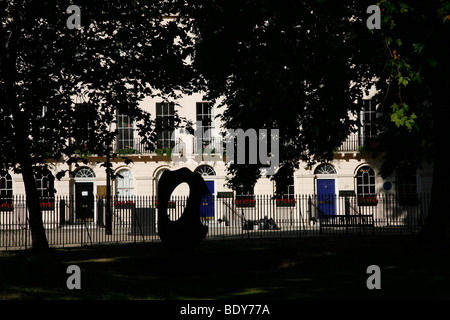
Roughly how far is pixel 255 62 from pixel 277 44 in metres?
0.94

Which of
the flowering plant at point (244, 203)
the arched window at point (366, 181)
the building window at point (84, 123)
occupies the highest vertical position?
the building window at point (84, 123)

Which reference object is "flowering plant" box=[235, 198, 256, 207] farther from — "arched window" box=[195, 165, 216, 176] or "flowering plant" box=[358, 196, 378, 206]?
"flowering plant" box=[358, 196, 378, 206]

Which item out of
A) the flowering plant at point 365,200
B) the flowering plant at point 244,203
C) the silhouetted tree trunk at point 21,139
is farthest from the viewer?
the flowering plant at point 244,203

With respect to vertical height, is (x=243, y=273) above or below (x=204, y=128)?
below

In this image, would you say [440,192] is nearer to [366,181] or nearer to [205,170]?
[366,181]

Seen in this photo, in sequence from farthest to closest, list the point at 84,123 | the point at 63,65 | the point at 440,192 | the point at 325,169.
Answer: the point at 325,169
the point at 84,123
the point at 440,192
the point at 63,65

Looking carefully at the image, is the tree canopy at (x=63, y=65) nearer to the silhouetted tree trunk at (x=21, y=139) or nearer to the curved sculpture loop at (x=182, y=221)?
the silhouetted tree trunk at (x=21, y=139)

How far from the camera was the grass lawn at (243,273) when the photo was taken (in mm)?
9391

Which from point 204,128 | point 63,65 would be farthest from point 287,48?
point 204,128

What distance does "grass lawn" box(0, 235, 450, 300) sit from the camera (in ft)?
30.8

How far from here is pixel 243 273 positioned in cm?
1285

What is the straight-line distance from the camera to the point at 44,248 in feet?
51.5

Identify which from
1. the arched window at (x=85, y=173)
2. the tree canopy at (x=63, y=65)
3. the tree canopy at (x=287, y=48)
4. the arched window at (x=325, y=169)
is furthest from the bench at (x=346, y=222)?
the arched window at (x=85, y=173)

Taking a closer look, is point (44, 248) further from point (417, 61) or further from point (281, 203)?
point (281, 203)
